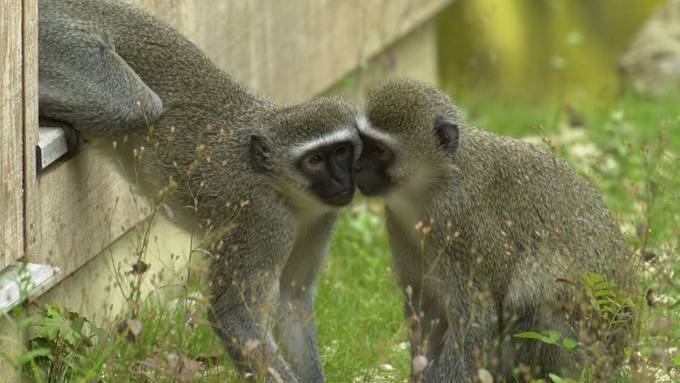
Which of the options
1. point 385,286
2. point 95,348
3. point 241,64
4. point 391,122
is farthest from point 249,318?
point 241,64

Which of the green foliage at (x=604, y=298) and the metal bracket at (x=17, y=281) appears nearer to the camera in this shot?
the metal bracket at (x=17, y=281)

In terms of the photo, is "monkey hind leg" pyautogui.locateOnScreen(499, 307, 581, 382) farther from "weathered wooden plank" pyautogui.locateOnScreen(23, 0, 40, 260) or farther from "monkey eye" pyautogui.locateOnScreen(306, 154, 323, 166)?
"weathered wooden plank" pyautogui.locateOnScreen(23, 0, 40, 260)

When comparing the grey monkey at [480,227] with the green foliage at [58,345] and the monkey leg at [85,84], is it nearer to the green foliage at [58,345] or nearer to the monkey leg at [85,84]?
the monkey leg at [85,84]

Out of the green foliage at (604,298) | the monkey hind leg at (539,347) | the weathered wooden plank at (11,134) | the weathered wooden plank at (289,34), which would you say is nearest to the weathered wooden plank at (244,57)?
the weathered wooden plank at (289,34)

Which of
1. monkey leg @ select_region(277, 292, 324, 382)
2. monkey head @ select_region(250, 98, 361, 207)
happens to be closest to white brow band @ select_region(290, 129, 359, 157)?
monkey head @ select_region(250, 98, 361, 207)

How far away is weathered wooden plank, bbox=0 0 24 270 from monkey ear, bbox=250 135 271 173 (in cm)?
107

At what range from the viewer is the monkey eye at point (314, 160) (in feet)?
18.7

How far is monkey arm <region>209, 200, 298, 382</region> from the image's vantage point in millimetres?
5590

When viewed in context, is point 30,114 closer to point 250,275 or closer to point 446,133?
point 250,275

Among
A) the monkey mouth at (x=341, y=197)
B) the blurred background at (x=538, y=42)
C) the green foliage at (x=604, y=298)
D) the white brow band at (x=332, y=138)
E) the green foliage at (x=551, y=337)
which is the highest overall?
the white brow band at (x=332, y=138)

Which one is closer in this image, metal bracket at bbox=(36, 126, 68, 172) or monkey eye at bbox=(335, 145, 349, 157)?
metal bracket at bbox=(36, 126, 68, 172)

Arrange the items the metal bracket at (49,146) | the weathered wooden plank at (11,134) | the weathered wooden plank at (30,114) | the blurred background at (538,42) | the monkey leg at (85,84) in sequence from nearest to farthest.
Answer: the weathered wooden plank at (11,134), the weathered wooden plank at (30,114), the metal bracket at (49,146), the monkey leg at (85,84), the blurred background at (538,42)

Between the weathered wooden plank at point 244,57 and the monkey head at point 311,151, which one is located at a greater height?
the monkey head at point 311,151

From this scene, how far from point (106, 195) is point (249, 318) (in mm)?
1151
